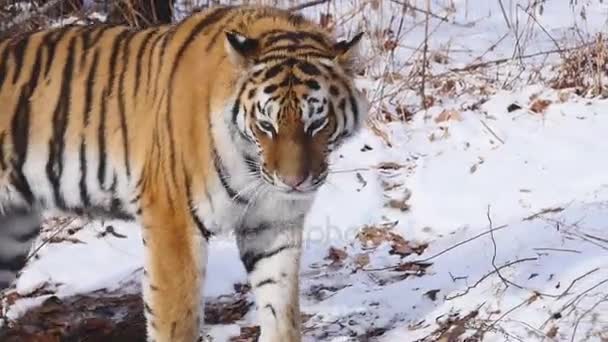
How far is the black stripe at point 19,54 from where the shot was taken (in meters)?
4.06

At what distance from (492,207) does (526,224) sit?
1.29 feet

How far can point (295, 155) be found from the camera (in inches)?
132

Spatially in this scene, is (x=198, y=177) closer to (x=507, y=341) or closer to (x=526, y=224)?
(x=507, y=341)

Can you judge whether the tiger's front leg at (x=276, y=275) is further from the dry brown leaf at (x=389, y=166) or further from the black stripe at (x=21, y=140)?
the dry brown leaf at (x=389, y=166)

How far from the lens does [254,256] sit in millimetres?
3926

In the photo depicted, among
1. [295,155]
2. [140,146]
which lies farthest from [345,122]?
[140,146]

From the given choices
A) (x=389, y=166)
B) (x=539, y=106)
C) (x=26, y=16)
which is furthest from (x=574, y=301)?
(x=26, y=16)

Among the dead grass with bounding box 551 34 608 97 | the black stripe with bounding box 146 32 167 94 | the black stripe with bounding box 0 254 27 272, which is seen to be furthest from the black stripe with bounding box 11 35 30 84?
the dead grass with bounding box 551 34 608 97

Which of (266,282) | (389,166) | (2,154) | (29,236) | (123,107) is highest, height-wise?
(123,107)

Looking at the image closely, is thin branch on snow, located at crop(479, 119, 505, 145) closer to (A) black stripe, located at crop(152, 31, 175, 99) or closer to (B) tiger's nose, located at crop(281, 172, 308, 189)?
(A) black stripe, located at crop(152, 31, 175, 99)

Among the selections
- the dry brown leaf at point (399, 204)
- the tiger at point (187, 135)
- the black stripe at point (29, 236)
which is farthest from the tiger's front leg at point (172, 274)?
the dry brown leaf at point (399, 204)

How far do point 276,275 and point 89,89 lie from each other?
90cm

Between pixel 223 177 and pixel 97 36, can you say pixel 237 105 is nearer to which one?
pixel 223 177

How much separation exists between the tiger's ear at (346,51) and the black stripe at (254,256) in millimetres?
661
